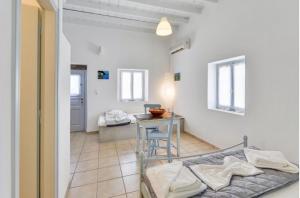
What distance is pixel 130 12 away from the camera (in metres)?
4.13

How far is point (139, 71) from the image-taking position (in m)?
5.59

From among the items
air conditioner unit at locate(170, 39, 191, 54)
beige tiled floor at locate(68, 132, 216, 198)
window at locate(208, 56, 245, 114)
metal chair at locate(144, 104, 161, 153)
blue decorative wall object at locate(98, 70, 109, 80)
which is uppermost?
air conditioner unit at locate(170, 39, 191, 54)

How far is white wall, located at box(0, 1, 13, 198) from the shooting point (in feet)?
2.18

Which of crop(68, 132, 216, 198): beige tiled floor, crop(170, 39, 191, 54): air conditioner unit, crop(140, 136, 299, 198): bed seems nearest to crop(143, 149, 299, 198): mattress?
crop(140, 136, 299, 198): bed

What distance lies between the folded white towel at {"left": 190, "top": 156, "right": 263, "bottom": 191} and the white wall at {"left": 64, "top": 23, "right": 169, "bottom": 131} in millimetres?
3985

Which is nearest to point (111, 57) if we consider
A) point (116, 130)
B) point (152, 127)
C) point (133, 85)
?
point (133, 85)

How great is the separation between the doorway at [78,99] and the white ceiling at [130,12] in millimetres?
1348

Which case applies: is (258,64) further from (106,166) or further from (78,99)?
(78,99)

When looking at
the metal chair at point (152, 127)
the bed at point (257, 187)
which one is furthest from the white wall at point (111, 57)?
the bed at point (257, 187)

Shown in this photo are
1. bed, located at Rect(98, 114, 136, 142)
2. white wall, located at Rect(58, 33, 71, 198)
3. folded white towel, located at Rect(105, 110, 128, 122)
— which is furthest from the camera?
folded white towel, located at Rect(105, 110, 128, 122)

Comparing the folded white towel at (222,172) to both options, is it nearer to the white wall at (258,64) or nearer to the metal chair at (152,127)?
the white wall at (258,64)

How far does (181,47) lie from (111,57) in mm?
2065

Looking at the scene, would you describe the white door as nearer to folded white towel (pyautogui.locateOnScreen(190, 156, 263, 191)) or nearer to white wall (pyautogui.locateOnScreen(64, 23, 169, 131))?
white wall (pyautogui.locateOnScreen(64, 23, 169, 131))

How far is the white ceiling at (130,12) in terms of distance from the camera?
3.77 m
